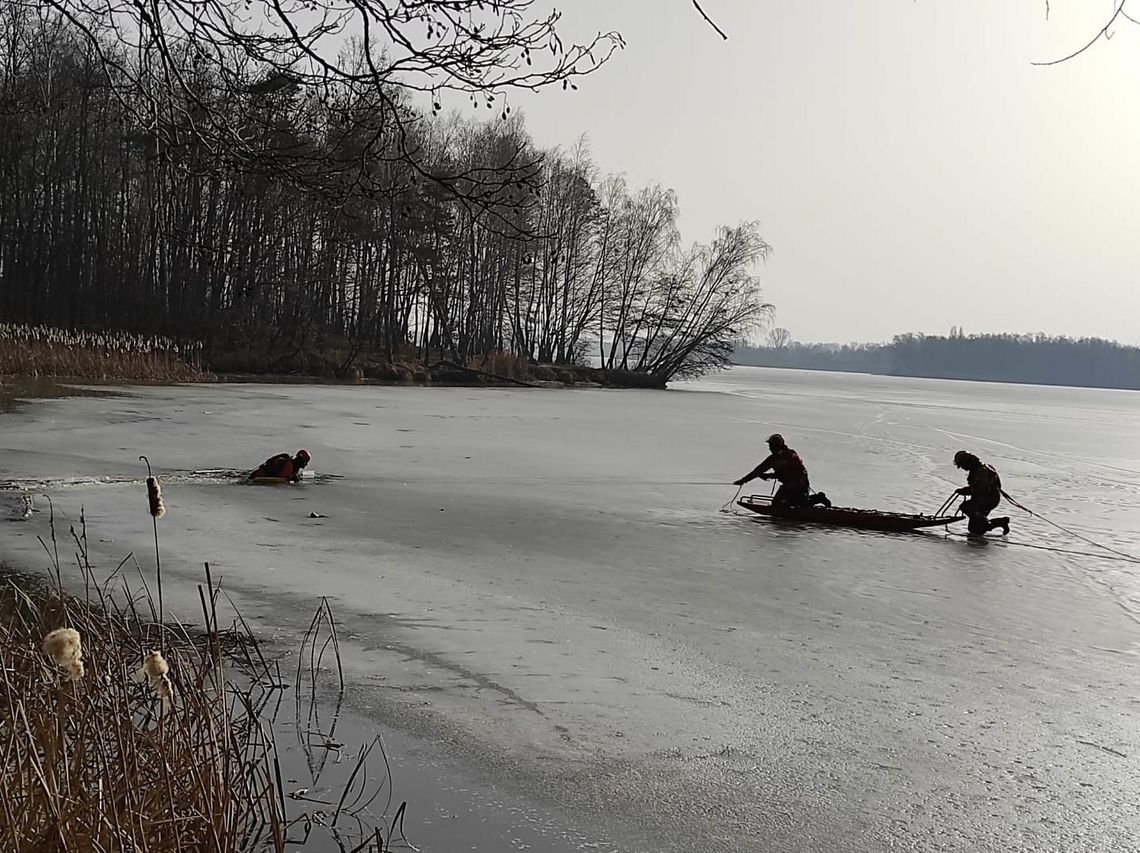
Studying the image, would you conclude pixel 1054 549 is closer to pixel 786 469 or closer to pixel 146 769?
pixel 786 469

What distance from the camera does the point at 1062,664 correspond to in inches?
216

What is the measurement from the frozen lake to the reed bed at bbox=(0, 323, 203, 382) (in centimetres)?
805

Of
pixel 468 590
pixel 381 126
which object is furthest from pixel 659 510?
pixel 381 126

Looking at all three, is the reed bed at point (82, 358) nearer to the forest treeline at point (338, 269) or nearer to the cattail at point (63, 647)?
the forest treeline at point (338, 269)

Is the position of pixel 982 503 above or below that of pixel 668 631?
above

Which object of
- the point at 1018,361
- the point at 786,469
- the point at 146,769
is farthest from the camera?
the point at 1018,361

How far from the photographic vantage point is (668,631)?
5602 millimetres

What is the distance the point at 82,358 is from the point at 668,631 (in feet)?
63.9

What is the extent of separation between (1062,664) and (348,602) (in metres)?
3.64

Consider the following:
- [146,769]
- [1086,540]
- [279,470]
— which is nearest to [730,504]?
[1086,540]

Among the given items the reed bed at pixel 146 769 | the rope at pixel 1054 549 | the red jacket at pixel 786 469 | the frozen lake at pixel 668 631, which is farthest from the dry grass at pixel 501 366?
the reed bed at pixel 146 769

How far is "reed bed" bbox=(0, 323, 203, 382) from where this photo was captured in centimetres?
2070

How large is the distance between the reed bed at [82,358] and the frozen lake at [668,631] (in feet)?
26.4

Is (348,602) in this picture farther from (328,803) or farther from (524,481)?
(524,481)
